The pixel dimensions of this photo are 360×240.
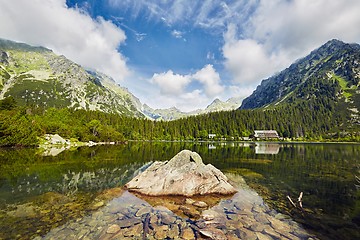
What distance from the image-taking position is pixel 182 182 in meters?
23.4

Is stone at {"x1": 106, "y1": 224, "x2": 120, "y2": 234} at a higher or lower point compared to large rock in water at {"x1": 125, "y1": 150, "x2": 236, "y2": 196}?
lower

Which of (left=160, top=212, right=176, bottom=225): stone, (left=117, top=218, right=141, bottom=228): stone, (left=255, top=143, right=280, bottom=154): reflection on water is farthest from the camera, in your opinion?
(left=255, top=143, right=280, bottom=154): reflection on water

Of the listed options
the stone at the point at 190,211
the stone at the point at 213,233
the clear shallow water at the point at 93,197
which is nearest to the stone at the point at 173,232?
the stone at the point at 213,233

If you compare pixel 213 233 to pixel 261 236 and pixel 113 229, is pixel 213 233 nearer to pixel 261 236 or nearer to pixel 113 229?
pixel 261 236

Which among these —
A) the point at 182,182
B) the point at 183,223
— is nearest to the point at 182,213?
the point at 183,223

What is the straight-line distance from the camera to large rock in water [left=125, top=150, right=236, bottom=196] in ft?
74.7

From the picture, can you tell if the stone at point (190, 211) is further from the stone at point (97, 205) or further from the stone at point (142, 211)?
the stone at point (97, 205)

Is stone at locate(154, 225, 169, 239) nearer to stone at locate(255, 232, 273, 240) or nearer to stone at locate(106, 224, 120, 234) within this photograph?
stone at locate(106, 224, 120, 234)

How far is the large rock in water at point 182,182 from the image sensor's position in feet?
74.7

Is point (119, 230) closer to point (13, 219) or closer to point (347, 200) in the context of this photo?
point (13, 219)

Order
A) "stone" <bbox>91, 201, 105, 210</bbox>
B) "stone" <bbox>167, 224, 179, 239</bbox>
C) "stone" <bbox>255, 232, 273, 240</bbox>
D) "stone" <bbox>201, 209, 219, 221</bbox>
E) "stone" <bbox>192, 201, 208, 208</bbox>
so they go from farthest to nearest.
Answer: "stone" <bbox>192, 201, 208, 208</bbox> → "stone" <bbox>91, 201, 105, 210</bbox> → "stone" <bbox>201, 209, 219, 221</bbox> → "stone" <bbox>167, 224, 179, 239</bbox> → "stone" <bbox>255, 232, 273, 240</bbox>

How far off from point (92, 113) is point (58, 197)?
171 meters

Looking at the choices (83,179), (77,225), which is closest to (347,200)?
(77,225)

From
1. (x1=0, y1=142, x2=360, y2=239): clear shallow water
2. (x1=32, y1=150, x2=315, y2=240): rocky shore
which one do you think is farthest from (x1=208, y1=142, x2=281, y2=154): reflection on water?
(x1=32, y1=150, x2=315, y2=240): rocky shore
